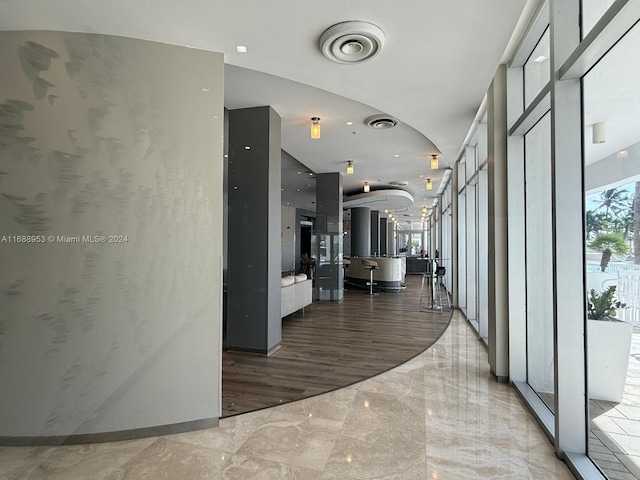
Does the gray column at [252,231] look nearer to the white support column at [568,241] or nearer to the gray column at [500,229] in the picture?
the gray column at [500,229]

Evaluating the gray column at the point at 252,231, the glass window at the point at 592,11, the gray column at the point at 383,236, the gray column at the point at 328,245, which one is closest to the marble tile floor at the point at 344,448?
the gray column at the point at 252,231

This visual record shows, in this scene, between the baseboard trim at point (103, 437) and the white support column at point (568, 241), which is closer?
the white support column at point (568, 241)

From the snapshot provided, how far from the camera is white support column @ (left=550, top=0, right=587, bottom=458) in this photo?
2145 mm

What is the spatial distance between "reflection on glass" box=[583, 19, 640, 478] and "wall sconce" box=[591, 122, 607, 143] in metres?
0.02

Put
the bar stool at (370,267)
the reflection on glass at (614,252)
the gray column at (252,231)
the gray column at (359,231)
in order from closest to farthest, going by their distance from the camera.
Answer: the reflection on glass at (614,252) → the gray column at (252,231) → the bar stool at (370,267) → the gray column at (359,231)

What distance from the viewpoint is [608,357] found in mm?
1968

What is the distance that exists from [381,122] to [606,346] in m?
3.79

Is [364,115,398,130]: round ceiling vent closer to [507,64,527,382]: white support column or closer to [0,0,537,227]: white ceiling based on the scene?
Result: [0,0,537,227]: white ceiling

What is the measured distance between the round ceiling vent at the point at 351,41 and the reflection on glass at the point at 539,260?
1.52 meters

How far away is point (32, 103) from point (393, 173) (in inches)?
291

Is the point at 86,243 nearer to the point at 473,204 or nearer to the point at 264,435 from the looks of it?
the point at 264,435

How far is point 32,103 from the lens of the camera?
229 cm

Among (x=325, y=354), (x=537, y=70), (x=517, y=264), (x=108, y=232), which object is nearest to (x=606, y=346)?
(x=517, y=264)

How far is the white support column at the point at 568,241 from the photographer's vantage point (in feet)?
7.04
